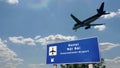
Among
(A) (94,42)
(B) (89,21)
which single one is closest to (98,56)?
(A) (94,42)

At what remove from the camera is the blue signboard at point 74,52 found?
17.5 m

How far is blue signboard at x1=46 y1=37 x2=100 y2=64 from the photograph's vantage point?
17516 millimetres

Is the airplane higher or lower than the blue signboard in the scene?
higher

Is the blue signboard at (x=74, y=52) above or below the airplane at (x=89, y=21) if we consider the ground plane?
below

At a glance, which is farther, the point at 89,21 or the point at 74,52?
the point at 89,21

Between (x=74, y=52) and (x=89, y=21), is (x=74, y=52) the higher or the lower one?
the lower one

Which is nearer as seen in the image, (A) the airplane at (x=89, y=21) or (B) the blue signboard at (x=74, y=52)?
(B) the blue signboard at (x=74, y=52)

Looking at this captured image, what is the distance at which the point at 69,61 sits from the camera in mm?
19188

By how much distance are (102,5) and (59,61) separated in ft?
106

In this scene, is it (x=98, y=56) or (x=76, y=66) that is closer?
(x=98, y=56)

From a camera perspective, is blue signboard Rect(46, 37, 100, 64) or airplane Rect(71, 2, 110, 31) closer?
blue signboard Rect(46, 37, 100, 64)

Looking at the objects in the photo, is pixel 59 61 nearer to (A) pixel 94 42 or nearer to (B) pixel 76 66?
(A) pixel 94 42

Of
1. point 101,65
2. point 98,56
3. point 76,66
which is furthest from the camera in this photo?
point 101,65

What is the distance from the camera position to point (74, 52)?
18969mm
